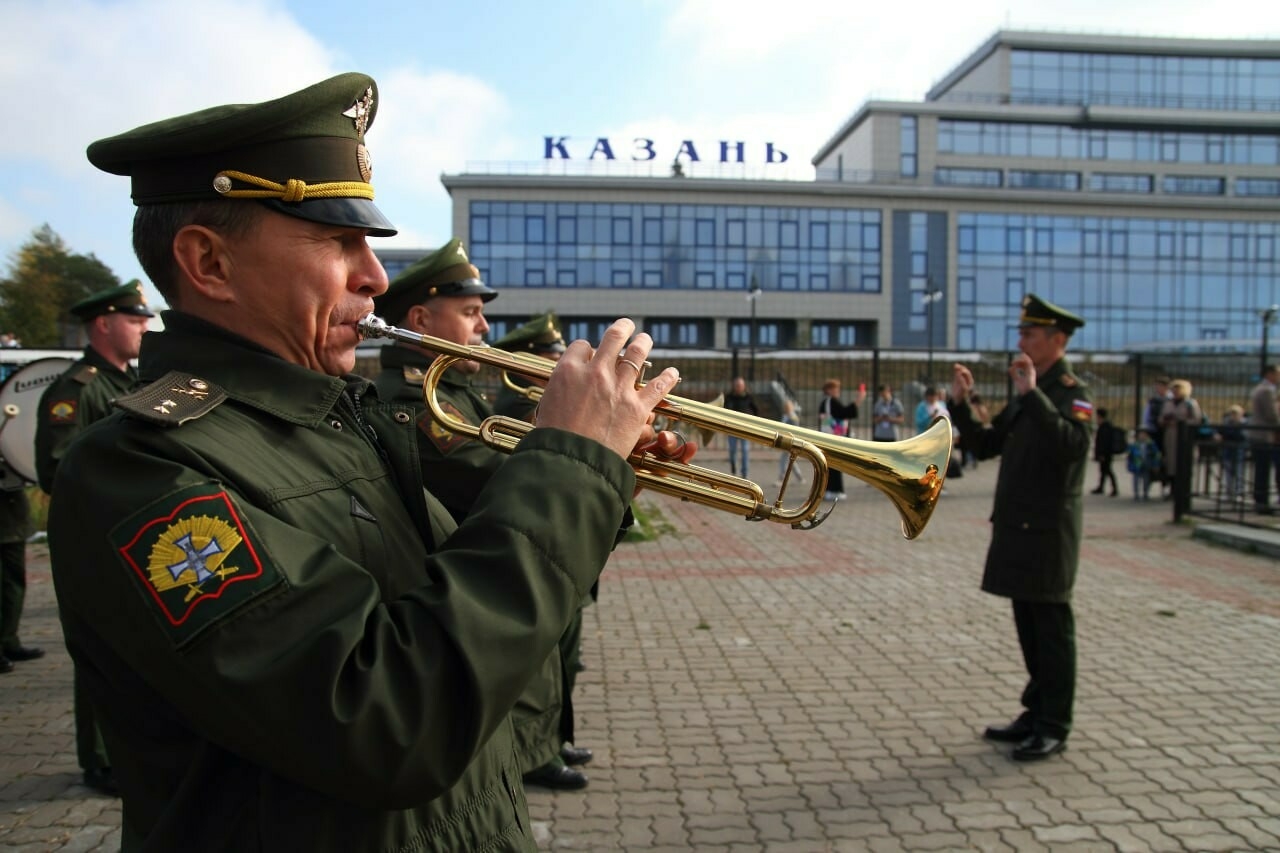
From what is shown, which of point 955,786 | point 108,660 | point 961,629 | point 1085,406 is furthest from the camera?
point 961,629

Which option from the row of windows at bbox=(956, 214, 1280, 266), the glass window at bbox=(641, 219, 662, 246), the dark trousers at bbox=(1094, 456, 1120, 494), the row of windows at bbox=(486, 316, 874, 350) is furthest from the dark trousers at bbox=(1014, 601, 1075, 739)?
the row of windows at bbox=(956, 214, 1280, 266)

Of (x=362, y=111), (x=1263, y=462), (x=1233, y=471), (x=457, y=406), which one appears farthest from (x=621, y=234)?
(x=362, y=111)

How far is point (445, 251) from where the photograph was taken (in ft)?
14.0

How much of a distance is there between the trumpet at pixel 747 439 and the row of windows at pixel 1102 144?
60.7 m

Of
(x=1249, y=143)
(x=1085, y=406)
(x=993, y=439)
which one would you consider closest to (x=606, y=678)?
(x=993, y=439)

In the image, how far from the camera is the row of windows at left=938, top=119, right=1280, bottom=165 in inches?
2290

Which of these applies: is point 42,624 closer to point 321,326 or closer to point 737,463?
point 321,326

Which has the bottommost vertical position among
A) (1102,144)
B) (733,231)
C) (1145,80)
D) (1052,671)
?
(1052,671)

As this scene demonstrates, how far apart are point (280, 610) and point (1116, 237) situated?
6528 centimetres

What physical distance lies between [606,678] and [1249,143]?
239 feet

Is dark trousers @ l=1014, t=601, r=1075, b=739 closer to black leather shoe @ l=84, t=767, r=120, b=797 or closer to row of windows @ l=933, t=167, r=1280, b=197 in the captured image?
black leather shoe @ l=84, t=767, r=120, b=797

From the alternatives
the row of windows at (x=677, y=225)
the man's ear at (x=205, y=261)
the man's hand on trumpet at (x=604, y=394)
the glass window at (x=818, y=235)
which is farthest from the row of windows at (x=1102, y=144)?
the man's ear at (x=205, y=261)

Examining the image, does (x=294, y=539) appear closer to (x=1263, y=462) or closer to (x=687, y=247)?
(x=1263, y=462)

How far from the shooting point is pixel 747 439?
241 cm
